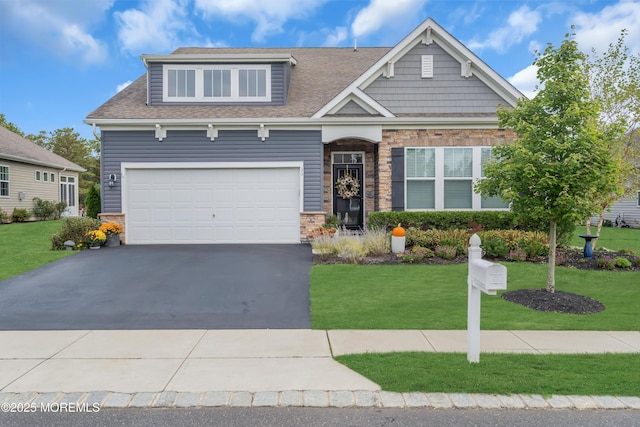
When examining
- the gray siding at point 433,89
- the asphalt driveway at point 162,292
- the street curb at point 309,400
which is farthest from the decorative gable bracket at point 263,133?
the street curb at point 309,400

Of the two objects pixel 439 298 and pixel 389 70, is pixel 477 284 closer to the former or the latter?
pixel 439 298

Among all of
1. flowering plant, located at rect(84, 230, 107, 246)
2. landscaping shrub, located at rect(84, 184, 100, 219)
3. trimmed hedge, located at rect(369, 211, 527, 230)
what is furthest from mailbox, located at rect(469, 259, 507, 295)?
landscaping shrub, located at rect(84, 184, 100, 219)

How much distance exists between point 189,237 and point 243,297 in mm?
6438

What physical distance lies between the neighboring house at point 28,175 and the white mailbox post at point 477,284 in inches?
936

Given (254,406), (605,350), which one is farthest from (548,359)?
(254,406)

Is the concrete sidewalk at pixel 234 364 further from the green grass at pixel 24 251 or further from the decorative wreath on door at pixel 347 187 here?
the decorative wreath on door at pixel 347 187

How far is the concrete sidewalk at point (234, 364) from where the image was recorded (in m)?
3.60

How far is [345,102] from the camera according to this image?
12930mm

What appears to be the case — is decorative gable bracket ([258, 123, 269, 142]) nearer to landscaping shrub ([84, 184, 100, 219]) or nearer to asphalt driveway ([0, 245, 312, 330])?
asphalt driveway ([0, 245, 312, 330])

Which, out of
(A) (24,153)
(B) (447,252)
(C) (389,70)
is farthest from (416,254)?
(A) (24,153)

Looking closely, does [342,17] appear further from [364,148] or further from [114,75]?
[114,75]

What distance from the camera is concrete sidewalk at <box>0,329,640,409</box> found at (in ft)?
11.8

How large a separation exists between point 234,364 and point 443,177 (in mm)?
10277

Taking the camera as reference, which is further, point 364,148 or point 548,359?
point 364,148
